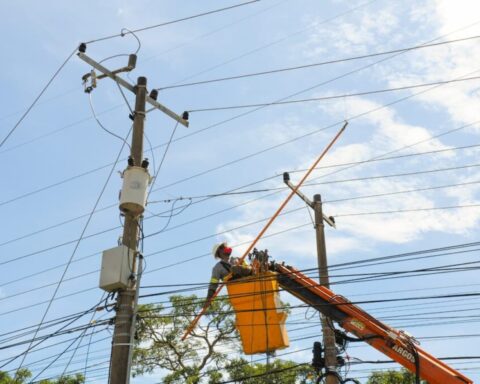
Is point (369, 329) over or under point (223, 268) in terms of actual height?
under

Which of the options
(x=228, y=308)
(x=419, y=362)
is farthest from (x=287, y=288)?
(x=228, y=308)

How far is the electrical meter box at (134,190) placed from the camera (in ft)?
28.5

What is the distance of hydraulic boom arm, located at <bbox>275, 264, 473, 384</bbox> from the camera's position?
8883 millimetres

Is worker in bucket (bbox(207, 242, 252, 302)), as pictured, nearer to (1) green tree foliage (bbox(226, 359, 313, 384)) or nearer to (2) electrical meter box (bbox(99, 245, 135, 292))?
(2) electrical meter box (bbox(99, 245, 135, 292))

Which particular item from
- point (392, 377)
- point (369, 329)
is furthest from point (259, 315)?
point (392, 377)

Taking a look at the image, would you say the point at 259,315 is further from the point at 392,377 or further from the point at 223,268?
the point at 392,377

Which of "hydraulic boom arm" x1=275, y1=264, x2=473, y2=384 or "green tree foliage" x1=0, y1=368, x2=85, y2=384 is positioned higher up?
"green tree foliage" x1=0, y1=368, x2=85, y2=384

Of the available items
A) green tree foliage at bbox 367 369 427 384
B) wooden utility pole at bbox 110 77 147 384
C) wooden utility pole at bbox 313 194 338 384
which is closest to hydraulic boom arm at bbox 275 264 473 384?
wooden utility pole at bbox 313 194 338 384

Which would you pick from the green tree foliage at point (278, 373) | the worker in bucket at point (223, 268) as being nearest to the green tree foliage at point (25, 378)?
the green tree foliage at point (278, 373)

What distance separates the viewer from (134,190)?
28.8 feet

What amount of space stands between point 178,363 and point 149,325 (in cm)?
199

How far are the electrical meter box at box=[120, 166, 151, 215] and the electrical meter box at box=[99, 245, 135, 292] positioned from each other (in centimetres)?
65

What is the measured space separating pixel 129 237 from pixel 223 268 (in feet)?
6.46

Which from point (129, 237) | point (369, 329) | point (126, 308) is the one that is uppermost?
point (129, 237)
